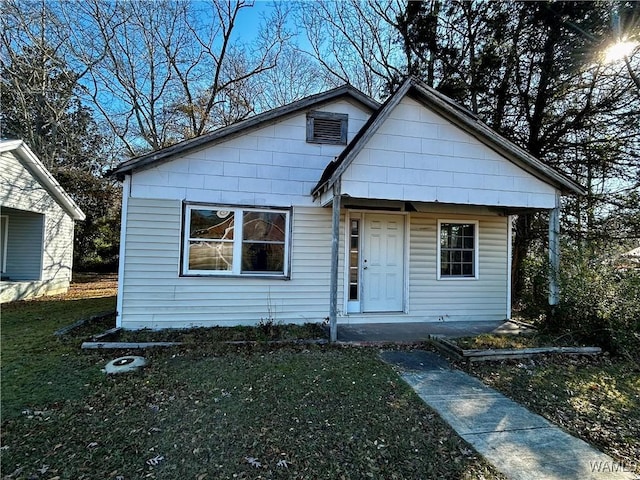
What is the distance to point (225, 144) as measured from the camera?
23.0 feet

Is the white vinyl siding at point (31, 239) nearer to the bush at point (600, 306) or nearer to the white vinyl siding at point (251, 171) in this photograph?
the white vinyl siding at point (251, 171)

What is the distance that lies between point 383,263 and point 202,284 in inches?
153

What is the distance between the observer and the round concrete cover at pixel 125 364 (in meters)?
4.79

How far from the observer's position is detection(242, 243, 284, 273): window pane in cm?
715

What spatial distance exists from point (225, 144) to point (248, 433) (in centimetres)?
547

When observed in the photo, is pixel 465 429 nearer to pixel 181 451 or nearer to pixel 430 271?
pixel 181 451

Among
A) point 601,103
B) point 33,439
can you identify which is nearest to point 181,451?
point 33,439

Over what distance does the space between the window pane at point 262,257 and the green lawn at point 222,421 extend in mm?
2158

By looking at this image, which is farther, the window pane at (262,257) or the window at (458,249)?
the window at (458,249)

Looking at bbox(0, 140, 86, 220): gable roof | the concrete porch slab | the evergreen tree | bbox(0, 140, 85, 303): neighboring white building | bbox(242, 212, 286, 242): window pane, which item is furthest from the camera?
the evergreen tree

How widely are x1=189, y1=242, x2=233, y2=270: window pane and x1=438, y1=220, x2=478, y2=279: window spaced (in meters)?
4.76

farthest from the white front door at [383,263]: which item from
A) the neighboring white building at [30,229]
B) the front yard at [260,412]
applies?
the neighboring white building at [30,229]

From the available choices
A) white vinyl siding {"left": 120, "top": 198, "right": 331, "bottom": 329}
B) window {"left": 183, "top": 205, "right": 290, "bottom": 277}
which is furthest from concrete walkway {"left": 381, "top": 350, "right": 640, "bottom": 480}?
window {"left": 183, "top": 205, "right": 290, "bottom": 277}

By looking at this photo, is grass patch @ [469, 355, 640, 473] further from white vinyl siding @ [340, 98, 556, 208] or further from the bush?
white vinyl siding @ [340, 98, 556, 208]
